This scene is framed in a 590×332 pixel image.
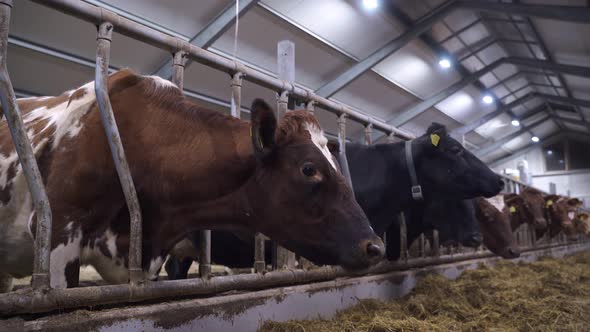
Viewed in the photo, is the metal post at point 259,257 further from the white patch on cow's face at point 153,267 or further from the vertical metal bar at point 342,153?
the vertical metal bar at point 342,153

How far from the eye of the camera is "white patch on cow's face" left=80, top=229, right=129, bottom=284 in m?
1.97

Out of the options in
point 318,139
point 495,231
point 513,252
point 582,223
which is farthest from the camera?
point 582,223

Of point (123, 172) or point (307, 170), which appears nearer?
point (123, 172)

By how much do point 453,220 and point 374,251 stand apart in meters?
2.88

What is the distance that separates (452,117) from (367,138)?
51.4 feet

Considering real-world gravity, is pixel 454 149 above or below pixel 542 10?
below

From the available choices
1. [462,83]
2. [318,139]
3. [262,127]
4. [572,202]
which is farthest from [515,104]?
[262,127]

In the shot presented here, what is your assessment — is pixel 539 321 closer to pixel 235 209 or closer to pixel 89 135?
pixel 235 209


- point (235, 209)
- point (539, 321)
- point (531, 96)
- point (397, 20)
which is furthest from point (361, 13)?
point (531, 96)

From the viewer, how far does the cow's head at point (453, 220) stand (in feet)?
14.9

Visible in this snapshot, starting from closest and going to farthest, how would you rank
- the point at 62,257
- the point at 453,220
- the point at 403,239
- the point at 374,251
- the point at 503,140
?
the point at 62,257
the point at 374,251
the point at 403,239
the point at 453,220
the point at 503,140

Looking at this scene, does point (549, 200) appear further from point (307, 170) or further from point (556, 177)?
point (556, 177)

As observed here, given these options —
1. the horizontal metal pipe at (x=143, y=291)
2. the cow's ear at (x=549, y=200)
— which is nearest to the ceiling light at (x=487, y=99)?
the cow's ear at (x=549, y=200)

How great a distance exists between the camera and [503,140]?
1006 inches
